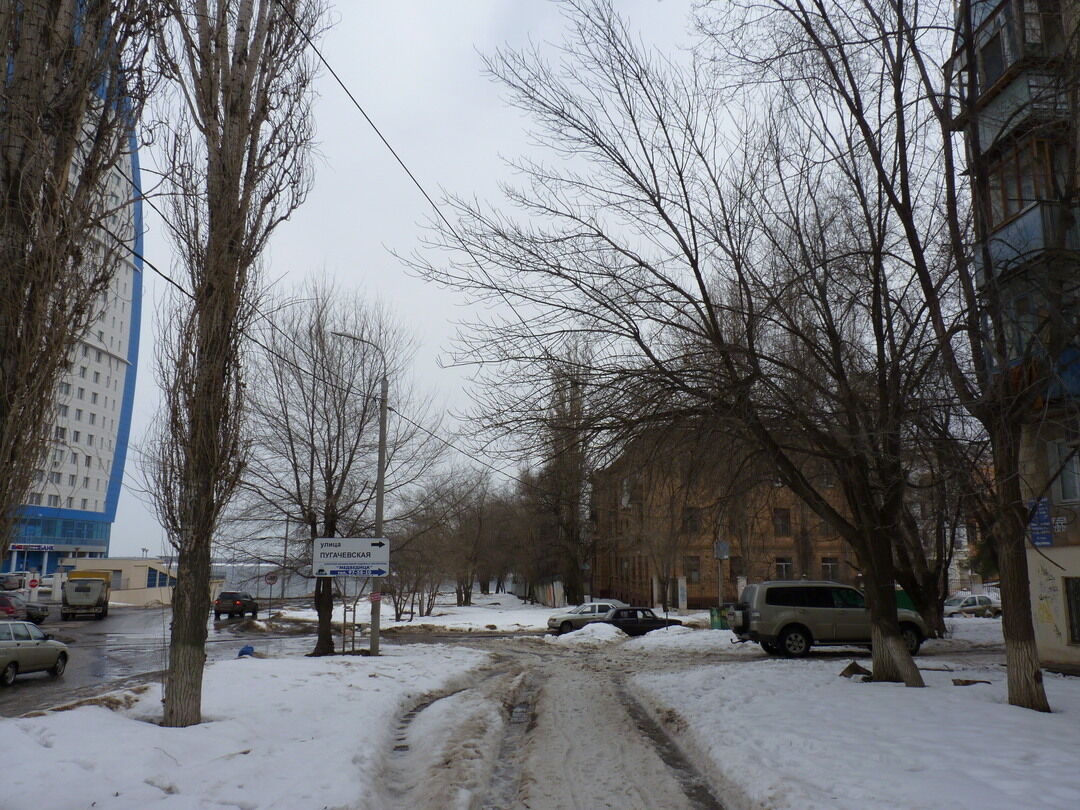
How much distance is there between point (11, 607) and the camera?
1344 inches

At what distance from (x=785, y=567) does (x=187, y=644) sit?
44590 millimetres

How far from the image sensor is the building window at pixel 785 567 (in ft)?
157

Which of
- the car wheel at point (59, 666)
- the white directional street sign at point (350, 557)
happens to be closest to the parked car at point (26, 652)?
the car wheel at point (59, 666)

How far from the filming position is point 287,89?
9367 mm

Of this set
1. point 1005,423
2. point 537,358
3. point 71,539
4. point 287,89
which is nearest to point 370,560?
point 537,358

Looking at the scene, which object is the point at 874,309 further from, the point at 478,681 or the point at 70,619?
the point at 70,619

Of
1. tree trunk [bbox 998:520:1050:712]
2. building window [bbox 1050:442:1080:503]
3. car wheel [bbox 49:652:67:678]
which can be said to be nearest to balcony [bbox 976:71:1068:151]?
tree trunk [bbox 998:520:1050:712]

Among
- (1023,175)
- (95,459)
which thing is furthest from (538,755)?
(95,459)

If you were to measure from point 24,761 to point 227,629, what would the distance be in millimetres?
32695

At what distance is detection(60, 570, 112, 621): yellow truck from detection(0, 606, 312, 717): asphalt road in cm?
92

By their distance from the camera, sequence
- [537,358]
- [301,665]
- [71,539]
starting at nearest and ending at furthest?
[537,358]
[301,665]
[71,539]

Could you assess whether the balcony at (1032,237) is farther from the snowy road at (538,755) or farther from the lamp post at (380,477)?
the lamp post at (380,477)

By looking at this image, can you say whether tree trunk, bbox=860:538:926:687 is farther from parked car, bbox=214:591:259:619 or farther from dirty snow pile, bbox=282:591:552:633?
parked car, bbox=214:591:259:619

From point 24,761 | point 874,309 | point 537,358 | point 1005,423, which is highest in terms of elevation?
point 874,309
